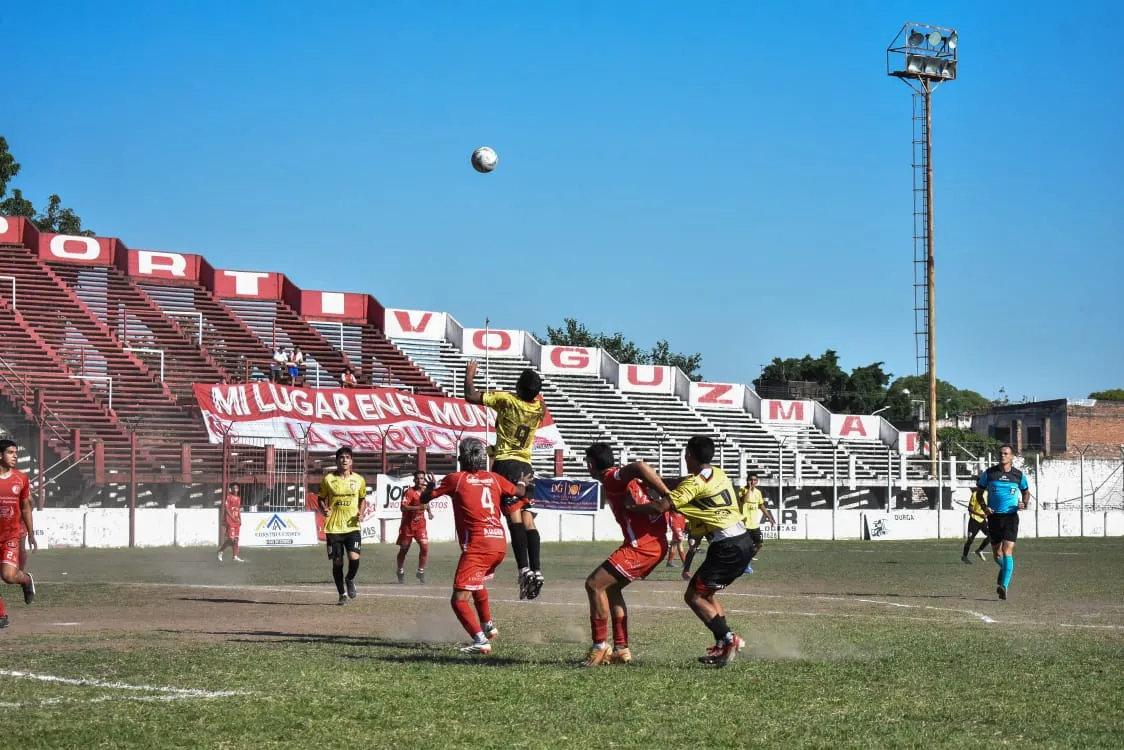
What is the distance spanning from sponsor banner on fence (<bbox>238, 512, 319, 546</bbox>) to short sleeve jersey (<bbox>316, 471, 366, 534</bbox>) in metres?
15.3

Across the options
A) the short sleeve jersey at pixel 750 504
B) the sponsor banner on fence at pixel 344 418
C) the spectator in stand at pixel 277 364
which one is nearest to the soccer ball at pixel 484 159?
the short sleeve jersey at pixel 750 504

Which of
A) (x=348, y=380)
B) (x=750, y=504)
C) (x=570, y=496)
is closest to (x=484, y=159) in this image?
(x=750, y=504)

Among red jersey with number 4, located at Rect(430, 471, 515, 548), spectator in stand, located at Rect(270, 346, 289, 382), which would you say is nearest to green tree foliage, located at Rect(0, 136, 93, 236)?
spectator in stand, located at Rect(270, 346, 289, 382)

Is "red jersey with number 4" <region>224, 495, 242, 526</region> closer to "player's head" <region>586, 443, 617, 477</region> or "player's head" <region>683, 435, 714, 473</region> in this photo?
"player's head" <region>586, 443, 617, 477</region>

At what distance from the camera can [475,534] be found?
1267 centimetres

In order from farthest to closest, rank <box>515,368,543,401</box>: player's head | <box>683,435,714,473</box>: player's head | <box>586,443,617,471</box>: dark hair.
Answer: <box>515,368,543,401</box>: player's head, <box>586,443,617,471</box>: dark hair, <box>683,435,714,473</box>: player's head

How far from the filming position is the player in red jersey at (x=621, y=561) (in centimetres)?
1166

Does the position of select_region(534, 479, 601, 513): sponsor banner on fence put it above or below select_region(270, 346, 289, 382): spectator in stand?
below

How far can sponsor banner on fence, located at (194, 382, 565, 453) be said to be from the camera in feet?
147

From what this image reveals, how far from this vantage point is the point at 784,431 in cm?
6322

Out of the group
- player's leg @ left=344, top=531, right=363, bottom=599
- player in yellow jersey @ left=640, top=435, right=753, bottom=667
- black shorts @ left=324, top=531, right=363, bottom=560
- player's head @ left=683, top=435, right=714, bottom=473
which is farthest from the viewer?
black shorts @ left=324, top=531, right=363, bottom=560

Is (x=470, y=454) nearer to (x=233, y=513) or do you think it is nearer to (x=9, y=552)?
(x=9, y=552)

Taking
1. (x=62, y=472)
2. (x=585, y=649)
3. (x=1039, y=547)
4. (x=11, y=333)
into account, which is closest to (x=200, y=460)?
(x=62, y=472)

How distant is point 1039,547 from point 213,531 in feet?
79.2
